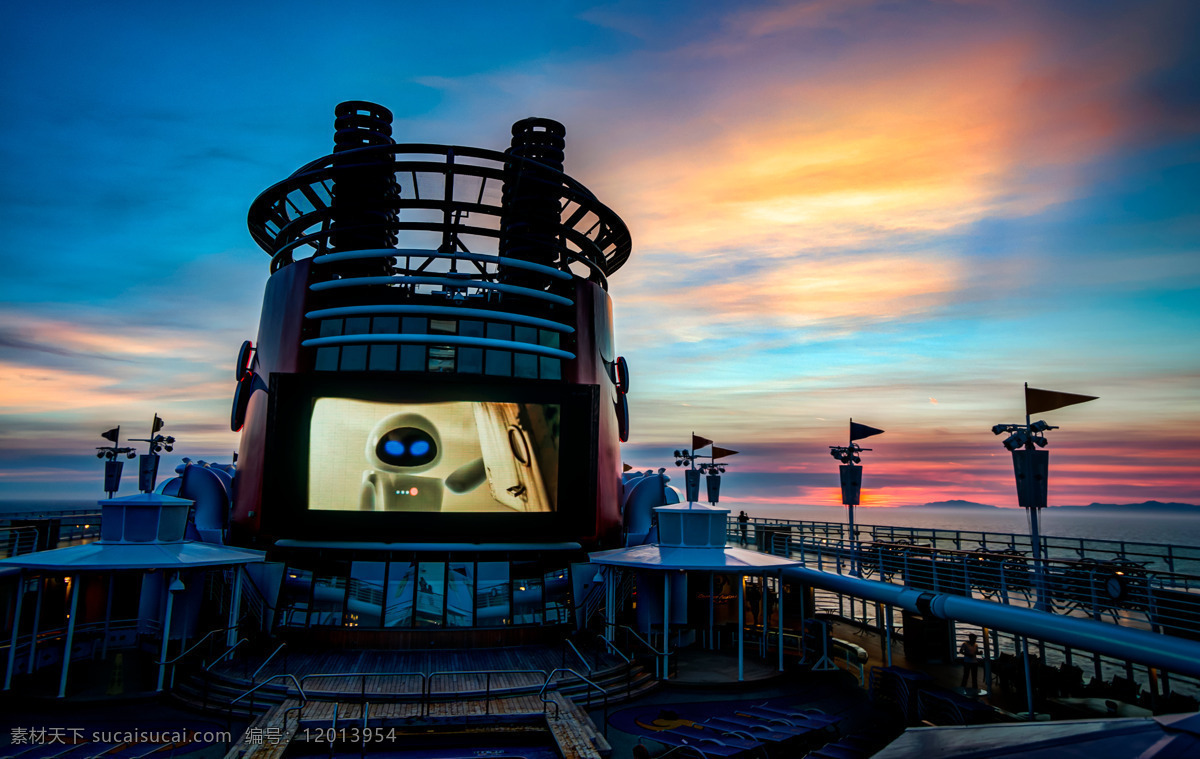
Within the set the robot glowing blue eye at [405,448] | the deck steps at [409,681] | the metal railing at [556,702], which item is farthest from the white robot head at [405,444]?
the metal railing at [556,702]

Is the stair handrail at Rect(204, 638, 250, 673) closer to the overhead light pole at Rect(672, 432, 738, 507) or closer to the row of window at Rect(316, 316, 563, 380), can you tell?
the row of window at Rect(316, 316, 563, 380)

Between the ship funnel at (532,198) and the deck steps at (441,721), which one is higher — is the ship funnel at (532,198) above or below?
above

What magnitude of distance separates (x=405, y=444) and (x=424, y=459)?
86 centimetres

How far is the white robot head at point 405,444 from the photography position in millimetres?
24047

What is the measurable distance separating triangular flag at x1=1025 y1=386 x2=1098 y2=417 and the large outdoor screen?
1542 cm

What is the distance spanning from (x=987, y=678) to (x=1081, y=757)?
17.1 metres

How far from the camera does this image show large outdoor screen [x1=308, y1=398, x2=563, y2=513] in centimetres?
2375

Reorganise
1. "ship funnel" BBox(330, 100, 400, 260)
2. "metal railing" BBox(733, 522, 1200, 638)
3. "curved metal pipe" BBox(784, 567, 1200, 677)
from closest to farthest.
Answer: "curved metal pipe" BBox(784, 567, 1200, 677) → "metal railing" BBox(733, 522, 1200, 638) → "ship funnel" BBox(330, 100, 400, 260)

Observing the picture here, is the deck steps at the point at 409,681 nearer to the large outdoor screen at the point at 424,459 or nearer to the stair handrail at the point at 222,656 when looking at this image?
the stair handrail at the point at 222,656

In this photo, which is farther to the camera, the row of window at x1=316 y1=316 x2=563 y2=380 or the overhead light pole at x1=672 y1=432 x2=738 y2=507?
the overhead light pole at x1=672 y1=432 x2=738 y2=507

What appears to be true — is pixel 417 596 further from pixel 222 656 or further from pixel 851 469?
pixel 851 469

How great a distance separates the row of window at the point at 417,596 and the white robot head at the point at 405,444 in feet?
11.9

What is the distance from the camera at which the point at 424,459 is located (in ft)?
79.6

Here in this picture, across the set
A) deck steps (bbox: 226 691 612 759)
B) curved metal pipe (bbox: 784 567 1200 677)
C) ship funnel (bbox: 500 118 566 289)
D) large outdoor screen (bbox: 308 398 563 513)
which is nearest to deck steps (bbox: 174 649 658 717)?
deck steps (bbox: 226 691 612 759)
